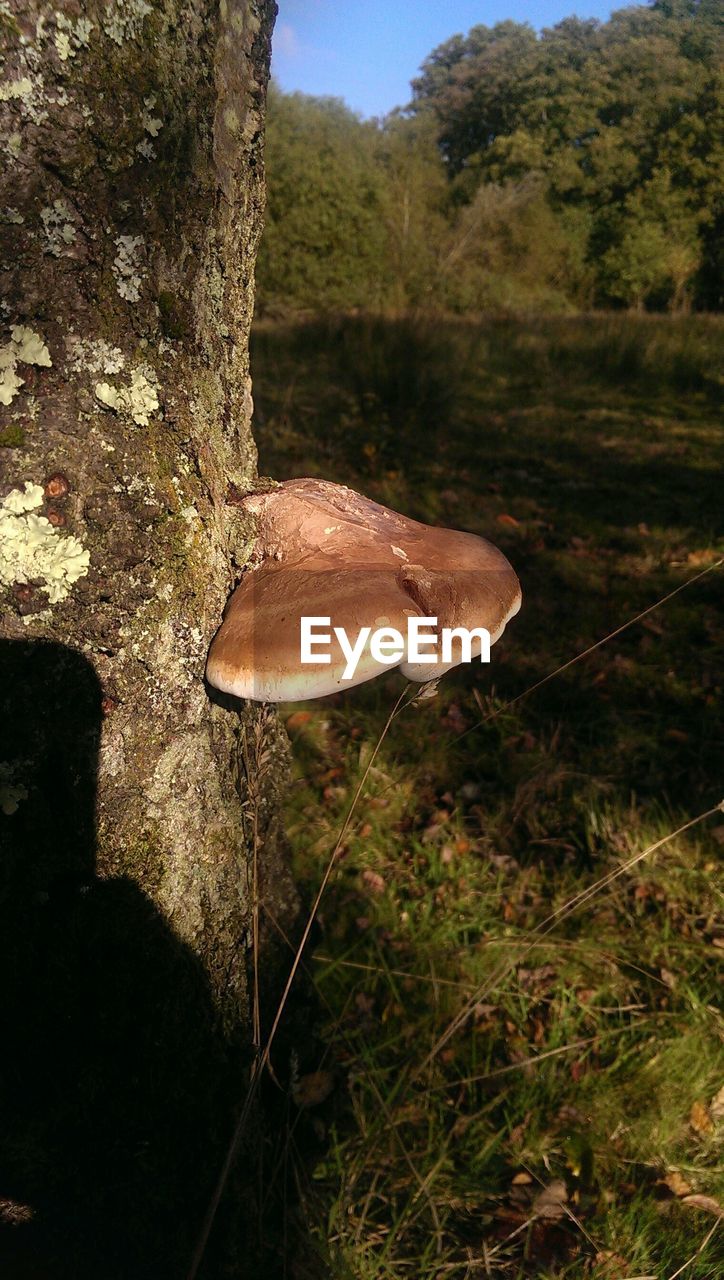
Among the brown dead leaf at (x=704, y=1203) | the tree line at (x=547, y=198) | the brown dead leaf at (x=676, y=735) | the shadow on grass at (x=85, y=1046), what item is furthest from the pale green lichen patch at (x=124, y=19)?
the tree line at (x=547, y=198)

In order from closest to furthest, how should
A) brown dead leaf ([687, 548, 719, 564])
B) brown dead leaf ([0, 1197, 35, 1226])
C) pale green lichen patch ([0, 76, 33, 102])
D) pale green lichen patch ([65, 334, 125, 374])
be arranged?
pale green lichen patch ([0, 76, 33, 102]) → pale green lichen patch ([65, 334, 125, 374]) → brown dead leaf ([0, 1197, 35, 1226]) → brown dead leaf ([687, 548, 719, 564])

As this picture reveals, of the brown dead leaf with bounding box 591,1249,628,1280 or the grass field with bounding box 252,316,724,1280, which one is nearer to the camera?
the brown dead leaf with bounding box 591,1249,628,1280

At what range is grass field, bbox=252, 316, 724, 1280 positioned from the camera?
1533 mm

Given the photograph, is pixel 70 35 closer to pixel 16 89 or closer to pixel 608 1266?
pixel 16 89

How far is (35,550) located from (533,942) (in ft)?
5.64

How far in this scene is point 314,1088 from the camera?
5.64 ft

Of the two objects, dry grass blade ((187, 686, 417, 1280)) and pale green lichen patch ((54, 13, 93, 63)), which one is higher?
pale green lichen patch ((54, 13, 93, 63))

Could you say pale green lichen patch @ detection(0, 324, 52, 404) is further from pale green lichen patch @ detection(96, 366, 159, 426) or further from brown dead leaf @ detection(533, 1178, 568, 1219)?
brown dead leaf @ detection(533, 1178, 568, 1219)

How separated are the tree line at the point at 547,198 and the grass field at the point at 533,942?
10458 millimetres

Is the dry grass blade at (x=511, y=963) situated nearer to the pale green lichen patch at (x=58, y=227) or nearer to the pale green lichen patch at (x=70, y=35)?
the pale green lichen patch at (x=58, y=227)

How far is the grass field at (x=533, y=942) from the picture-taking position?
5.03 ft

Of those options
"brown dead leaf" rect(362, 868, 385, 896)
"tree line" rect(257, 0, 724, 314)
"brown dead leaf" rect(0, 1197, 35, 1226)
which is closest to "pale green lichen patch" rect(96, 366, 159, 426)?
"brown dead leaf" rect(0, 1197, 35, 1226)

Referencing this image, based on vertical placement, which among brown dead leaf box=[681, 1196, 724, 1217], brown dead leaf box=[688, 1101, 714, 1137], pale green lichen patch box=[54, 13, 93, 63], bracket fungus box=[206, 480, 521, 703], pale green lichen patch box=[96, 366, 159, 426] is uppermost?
pale green lichen patch box=[54, 13, 93, 63]

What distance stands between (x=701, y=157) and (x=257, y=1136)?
2015 centimetres
